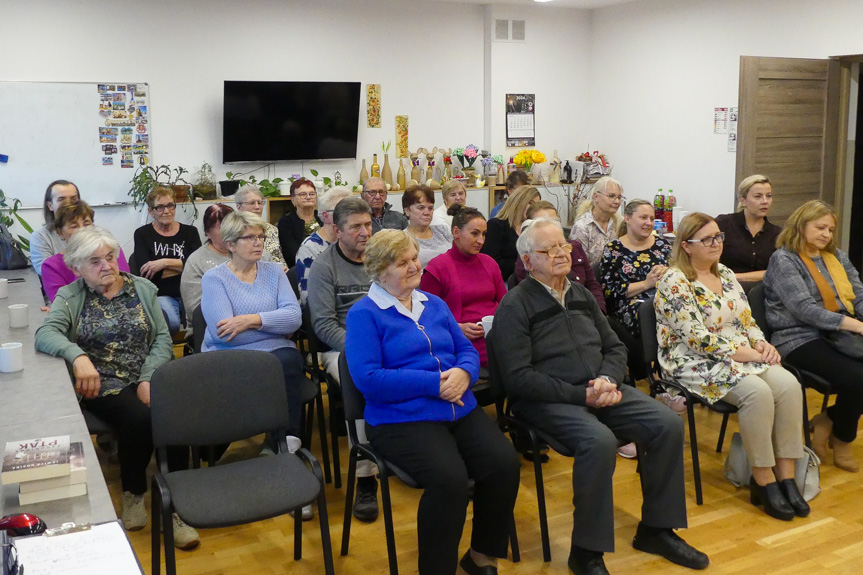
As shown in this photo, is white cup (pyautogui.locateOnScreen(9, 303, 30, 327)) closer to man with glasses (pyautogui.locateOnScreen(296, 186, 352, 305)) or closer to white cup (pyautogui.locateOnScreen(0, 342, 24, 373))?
white cup (pyautogui.locateOnScreen(0, 342, 24, 373))

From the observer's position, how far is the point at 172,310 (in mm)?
4379

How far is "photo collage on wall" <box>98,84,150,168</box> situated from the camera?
6.37 metres

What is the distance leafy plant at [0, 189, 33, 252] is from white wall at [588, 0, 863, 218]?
5.35 meters

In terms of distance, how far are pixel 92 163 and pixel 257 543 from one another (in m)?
4.37

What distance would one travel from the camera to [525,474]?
357 centimetres

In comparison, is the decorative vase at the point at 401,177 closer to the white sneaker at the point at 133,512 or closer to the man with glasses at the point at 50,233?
the man with glasses at the point at 50,233

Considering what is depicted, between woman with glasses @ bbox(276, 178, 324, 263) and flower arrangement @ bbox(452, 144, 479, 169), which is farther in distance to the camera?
flower arrangement @ bbox(452, 144, 479, 169)

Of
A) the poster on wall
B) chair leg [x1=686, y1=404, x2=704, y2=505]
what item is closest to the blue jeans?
chair leg [x1=686, y1=404, x2=704, y2=505]

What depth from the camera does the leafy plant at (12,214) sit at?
18.7ft

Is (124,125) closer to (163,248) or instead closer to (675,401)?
(163,248)

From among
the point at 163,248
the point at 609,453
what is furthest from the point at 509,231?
the point at 609,453

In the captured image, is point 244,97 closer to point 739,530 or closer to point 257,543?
point 257,543

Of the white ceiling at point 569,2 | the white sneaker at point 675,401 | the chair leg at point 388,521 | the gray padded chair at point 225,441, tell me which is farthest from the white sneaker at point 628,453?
the white ceiling at point 569,2

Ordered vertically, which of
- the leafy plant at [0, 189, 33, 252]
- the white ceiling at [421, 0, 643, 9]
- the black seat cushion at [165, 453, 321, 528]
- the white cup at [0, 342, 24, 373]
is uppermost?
the white ceiling at [421, 0, 643, 9]
